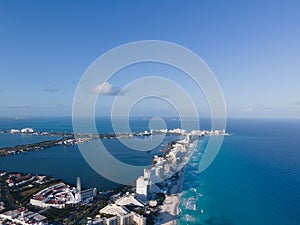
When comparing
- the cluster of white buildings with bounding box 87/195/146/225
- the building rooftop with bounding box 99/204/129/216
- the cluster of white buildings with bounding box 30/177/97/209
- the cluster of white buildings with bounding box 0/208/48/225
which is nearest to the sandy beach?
the cluster of white buildings with bounding box 87/195/146/225

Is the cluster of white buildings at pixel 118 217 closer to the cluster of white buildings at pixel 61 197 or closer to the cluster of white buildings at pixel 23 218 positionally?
the cluster of white buildings at pixel 61 197

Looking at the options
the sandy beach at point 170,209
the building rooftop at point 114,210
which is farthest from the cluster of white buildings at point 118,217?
the sandy beach at point 170,209

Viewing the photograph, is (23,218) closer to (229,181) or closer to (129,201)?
(129,201)

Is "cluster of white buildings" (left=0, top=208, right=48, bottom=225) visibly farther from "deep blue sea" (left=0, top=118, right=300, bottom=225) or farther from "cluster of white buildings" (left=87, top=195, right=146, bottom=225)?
"deep blue sea" (left=0, top=118, right=300, bottom=225)

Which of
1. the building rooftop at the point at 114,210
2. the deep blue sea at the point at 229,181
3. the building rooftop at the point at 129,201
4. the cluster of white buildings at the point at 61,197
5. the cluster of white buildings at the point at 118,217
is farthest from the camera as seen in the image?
the cluster of white buildings at the point at 61,197

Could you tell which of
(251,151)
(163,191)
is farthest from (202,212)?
(251,151)

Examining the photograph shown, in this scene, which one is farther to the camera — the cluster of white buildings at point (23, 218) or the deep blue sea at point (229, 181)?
the deep blue sea at point (229, 181)
